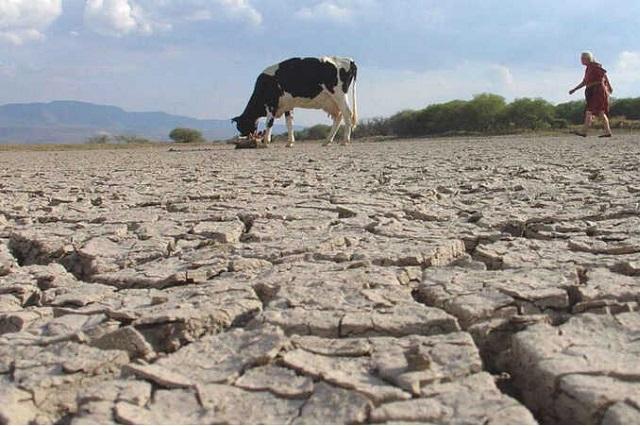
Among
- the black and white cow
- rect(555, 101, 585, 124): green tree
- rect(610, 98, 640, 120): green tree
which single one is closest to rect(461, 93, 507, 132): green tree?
rect(555, 101, 585, 124): green tree

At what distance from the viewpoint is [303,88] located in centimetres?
1299

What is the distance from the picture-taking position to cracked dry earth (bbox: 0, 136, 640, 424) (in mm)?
1314

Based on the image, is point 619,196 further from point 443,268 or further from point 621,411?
point 621,411

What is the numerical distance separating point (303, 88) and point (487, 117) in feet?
36.1

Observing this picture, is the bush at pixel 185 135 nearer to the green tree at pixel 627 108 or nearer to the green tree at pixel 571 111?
the green tree at pixel 571 111

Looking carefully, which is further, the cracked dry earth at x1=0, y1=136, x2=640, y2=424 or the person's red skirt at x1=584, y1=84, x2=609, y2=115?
the person's red skirt at x1=584, y1=84, x2=609, y2=115

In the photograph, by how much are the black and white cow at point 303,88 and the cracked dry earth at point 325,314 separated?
31.1 feet

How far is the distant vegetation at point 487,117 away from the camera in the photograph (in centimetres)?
2172

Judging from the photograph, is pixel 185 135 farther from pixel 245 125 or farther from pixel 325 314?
pixel 325 314

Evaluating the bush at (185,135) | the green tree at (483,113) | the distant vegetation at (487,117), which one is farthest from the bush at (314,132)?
the green tree at (483,113)

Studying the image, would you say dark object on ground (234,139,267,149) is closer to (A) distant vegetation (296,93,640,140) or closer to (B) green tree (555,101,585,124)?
(A) distant vegetation (296,93,640,140)

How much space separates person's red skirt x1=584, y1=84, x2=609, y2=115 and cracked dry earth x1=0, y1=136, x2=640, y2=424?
808cm

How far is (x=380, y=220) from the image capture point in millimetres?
3266

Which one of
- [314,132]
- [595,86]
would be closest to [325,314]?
[595,86]
